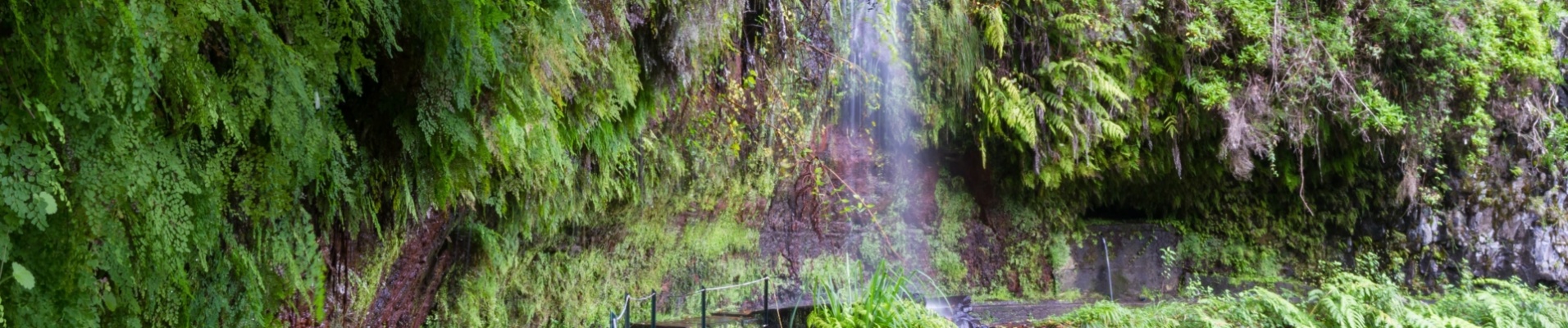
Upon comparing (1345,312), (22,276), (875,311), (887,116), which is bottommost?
(1345,312)

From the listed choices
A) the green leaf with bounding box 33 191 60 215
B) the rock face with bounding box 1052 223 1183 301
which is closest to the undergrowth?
the rock face with bounding box 1052 223 1183 301

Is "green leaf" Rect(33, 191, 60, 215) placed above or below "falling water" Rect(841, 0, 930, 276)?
below

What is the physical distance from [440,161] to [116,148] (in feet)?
3.46

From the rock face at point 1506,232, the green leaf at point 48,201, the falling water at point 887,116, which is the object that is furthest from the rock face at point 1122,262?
the green leaf at point 48,201

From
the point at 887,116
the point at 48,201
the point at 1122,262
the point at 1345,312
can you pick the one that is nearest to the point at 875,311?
the point at 1345,312

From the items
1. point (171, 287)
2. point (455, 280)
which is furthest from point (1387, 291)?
point (171, 287)

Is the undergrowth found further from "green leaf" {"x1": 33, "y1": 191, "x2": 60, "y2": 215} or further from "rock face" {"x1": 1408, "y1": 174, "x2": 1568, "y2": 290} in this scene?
"green leaf" {"x1": 33, "y1": 191, "x2": 60, "y2": 215}

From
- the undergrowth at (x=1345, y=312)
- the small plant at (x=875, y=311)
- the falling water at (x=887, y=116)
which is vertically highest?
the falling water at (x=887, y=116)

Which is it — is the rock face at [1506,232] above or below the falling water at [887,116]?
below

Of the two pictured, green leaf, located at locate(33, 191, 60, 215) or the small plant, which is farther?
the small plant

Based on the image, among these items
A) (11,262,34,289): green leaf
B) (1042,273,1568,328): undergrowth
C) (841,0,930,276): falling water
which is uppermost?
(841,0,930,276): falling water

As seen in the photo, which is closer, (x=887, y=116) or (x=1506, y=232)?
(x=887, y=116)

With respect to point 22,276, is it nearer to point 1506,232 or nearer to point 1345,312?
point 1345,312

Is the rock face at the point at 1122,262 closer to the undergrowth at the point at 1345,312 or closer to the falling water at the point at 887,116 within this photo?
the falling water at the point at 887,116
